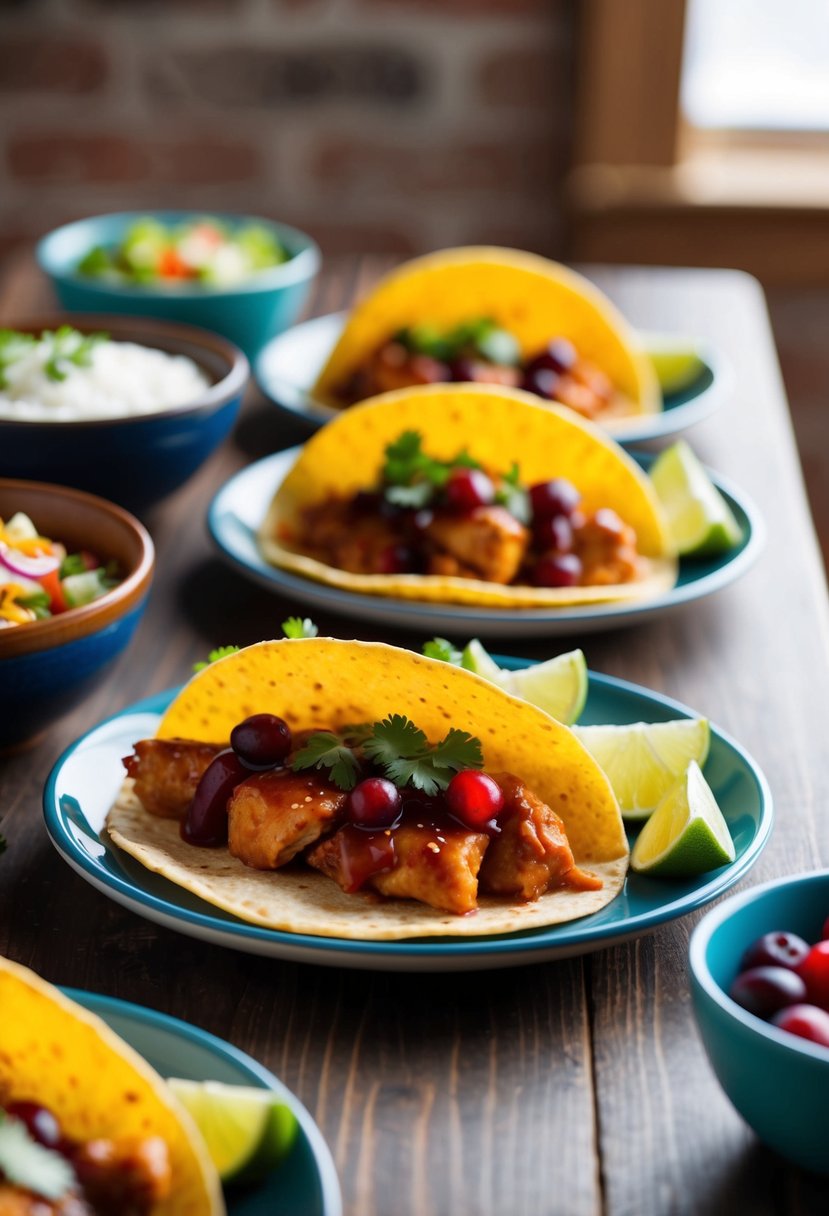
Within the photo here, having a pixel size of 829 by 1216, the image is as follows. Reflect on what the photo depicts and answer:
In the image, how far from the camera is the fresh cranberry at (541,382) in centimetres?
276

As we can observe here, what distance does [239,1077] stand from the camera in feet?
3.54

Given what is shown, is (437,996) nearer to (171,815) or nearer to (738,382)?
(171,815)

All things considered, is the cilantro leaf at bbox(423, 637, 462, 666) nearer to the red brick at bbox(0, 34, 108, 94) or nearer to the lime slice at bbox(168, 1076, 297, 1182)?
the lime slice at bbox(168, 1076, 297, 1182)

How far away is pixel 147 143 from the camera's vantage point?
200 inches

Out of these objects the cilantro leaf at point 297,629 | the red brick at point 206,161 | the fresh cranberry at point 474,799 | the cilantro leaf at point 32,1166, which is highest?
the cilantro leaf at point 32,1166

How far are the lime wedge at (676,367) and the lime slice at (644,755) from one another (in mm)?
1463

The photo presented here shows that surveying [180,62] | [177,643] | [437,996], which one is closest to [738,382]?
[177,643]

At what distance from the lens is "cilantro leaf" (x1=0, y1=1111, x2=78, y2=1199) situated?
0.93 meters

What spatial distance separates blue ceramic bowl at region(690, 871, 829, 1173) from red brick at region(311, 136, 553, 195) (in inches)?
166

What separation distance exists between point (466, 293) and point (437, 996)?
6.19 ft

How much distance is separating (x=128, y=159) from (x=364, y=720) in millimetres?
4041

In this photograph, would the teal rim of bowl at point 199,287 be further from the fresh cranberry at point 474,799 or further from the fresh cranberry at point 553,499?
the fresh cranberry at point 474,799

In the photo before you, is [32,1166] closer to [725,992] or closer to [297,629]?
[725,992]

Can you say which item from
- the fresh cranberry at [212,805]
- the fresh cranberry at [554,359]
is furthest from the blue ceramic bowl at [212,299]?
the fresh cranberry at [212,805]
